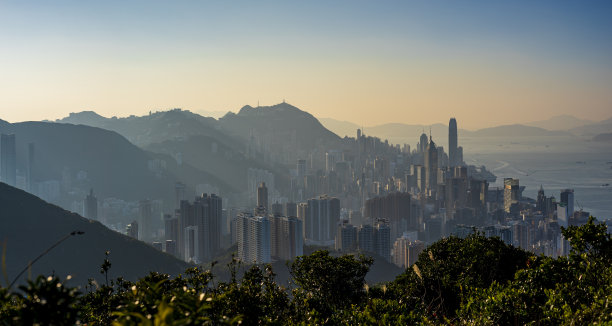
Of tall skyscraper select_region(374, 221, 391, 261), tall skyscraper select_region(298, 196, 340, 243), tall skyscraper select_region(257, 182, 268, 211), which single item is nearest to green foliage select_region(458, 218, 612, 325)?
tall skyscraper select_region(374, 221, 391, 261)

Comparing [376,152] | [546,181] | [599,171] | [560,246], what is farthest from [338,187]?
[560,246]

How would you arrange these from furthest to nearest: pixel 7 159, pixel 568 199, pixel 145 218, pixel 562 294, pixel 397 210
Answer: pixel 7 159
pixel 145 218
pixel 397 210
pixel 568 199
pixel 562 294

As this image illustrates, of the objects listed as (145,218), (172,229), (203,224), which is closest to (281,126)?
(145,218)

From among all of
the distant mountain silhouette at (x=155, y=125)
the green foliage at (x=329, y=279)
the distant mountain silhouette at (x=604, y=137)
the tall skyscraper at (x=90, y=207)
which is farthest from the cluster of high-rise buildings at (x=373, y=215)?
the distant mountain silhouette at (x=155, y=125)

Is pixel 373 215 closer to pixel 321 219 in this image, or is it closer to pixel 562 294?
pixel 321 219

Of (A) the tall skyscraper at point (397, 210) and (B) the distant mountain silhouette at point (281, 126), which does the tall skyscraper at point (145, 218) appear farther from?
(B) the distant mountain silhouette at point (281, 126)

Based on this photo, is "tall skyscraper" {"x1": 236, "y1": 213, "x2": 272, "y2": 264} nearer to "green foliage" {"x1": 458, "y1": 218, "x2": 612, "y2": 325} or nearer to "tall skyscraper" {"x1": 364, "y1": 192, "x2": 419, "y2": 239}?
"tall skyscraper" {"x1": 364, "y1": 192, "x2": 419, "y2": 239}
